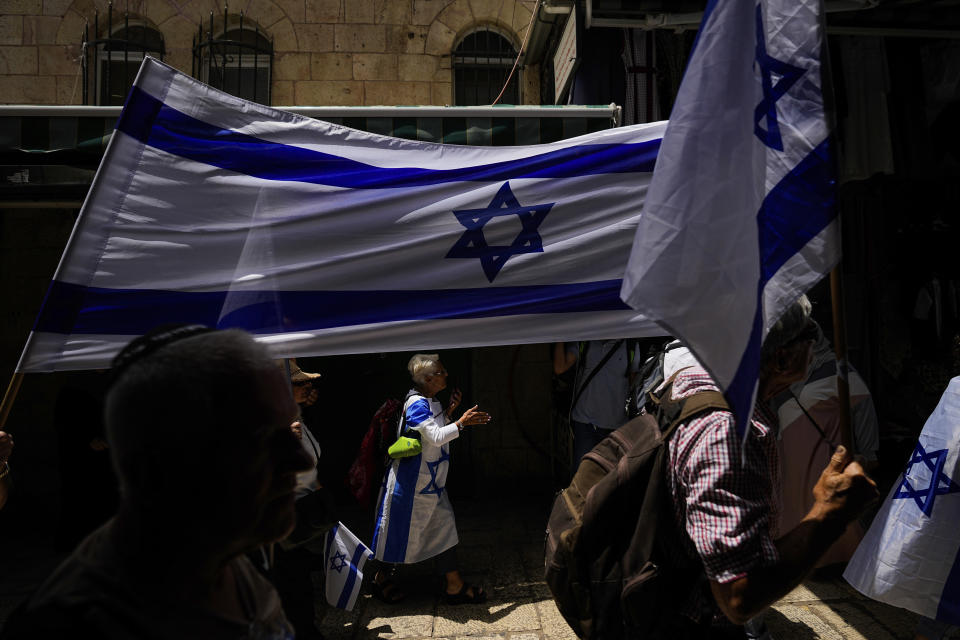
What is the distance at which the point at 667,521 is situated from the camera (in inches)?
74.5

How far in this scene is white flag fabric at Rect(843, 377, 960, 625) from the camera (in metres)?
3.27

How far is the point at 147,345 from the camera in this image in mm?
1094

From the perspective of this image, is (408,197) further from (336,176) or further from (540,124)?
(540,124)

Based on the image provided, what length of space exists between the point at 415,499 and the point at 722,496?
3.18 metres

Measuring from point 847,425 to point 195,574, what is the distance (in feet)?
5.13

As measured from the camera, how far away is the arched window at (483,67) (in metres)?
8.12

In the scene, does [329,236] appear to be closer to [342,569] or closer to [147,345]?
[147,345]

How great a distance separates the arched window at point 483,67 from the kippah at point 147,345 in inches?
290

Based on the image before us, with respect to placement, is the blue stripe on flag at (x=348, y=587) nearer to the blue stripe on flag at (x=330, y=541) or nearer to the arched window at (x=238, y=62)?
the blue stripe on flag at (x=330, y=541)

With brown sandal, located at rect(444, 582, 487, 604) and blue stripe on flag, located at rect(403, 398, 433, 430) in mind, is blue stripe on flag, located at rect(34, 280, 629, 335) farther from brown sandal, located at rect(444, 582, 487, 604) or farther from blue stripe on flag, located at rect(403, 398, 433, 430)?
brown sandal, located at rect(444, 582, 487, 604)

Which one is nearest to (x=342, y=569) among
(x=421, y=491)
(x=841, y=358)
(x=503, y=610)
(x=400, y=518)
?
(x=400, y=518)

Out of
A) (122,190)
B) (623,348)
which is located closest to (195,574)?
→ (122,190)

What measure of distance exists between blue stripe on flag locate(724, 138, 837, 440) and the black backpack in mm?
388

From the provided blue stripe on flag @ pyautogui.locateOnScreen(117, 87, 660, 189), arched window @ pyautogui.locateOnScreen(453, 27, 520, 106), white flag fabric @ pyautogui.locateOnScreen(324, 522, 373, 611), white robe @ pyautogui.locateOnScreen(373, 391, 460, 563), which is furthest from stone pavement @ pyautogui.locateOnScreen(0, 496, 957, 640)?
arched window @ pyautogui.locateOnScreen(453, 27, 520, 106)
